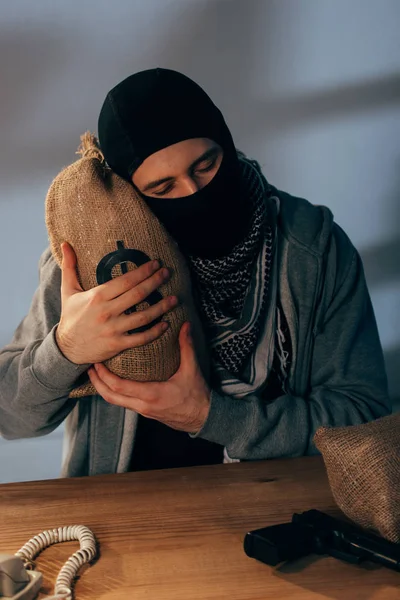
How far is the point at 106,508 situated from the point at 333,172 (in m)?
1.25

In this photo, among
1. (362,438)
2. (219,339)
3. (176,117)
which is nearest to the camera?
(362,438)

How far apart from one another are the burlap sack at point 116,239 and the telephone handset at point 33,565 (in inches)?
11.9

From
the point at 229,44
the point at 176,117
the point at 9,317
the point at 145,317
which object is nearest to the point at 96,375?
the point at 145,317

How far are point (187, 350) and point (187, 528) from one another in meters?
0.31

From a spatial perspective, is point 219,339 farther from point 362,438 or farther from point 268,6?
point 268,6

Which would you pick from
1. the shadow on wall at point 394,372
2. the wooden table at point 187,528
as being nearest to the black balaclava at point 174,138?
the wooden table at point 187,528

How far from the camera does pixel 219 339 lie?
4.79ft

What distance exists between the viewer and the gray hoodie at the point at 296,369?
1.40m

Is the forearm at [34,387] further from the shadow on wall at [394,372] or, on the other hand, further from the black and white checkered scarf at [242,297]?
the shadow on wall at [394,372]

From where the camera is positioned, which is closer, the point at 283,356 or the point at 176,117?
the point at 176,117

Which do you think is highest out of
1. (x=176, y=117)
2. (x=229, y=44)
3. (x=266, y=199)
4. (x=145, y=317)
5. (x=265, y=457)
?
(x=229, y=44)

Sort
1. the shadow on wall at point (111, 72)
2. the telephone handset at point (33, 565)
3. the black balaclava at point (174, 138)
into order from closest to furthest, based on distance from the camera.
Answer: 1. the telephone handset at point (33, 565)
2. the black balaclava at point (174, 138)
3. the shadow on wall at point (111, 72)

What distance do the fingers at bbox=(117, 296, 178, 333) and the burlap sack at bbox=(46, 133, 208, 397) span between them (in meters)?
0.02

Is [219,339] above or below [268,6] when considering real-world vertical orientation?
below
